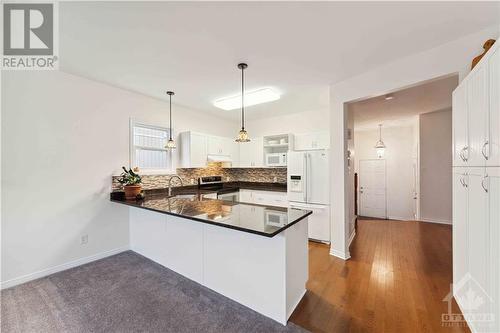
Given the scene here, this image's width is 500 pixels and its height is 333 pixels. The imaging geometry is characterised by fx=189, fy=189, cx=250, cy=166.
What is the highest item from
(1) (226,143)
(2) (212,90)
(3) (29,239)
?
(2) (212,90)

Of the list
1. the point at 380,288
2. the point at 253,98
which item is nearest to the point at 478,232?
the point at 380,288

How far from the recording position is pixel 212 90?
126 inches

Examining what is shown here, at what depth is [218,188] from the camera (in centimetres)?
482

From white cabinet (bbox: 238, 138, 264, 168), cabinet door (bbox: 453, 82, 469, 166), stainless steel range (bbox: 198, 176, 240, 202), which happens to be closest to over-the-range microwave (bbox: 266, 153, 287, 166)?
white cabinet (bbox: 238, 138, 264, 168)

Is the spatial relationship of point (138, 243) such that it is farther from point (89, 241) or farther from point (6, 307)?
point (6, 307)

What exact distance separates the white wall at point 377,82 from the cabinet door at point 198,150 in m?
2.66

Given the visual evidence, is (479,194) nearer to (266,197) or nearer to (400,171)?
(266,197)

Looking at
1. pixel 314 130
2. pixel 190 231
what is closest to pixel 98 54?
pixel 190 231

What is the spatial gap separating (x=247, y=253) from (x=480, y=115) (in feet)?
7.22

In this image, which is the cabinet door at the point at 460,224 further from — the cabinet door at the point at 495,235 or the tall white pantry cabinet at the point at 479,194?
the cabinet door at the point at 495,235

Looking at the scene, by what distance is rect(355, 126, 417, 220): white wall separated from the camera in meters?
5.45

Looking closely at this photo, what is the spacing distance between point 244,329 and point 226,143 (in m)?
3.85

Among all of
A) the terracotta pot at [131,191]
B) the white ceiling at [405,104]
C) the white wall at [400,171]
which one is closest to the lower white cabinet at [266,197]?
the white ceiling at [405,104]

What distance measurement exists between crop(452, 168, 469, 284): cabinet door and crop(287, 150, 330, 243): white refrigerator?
65.7 inches
